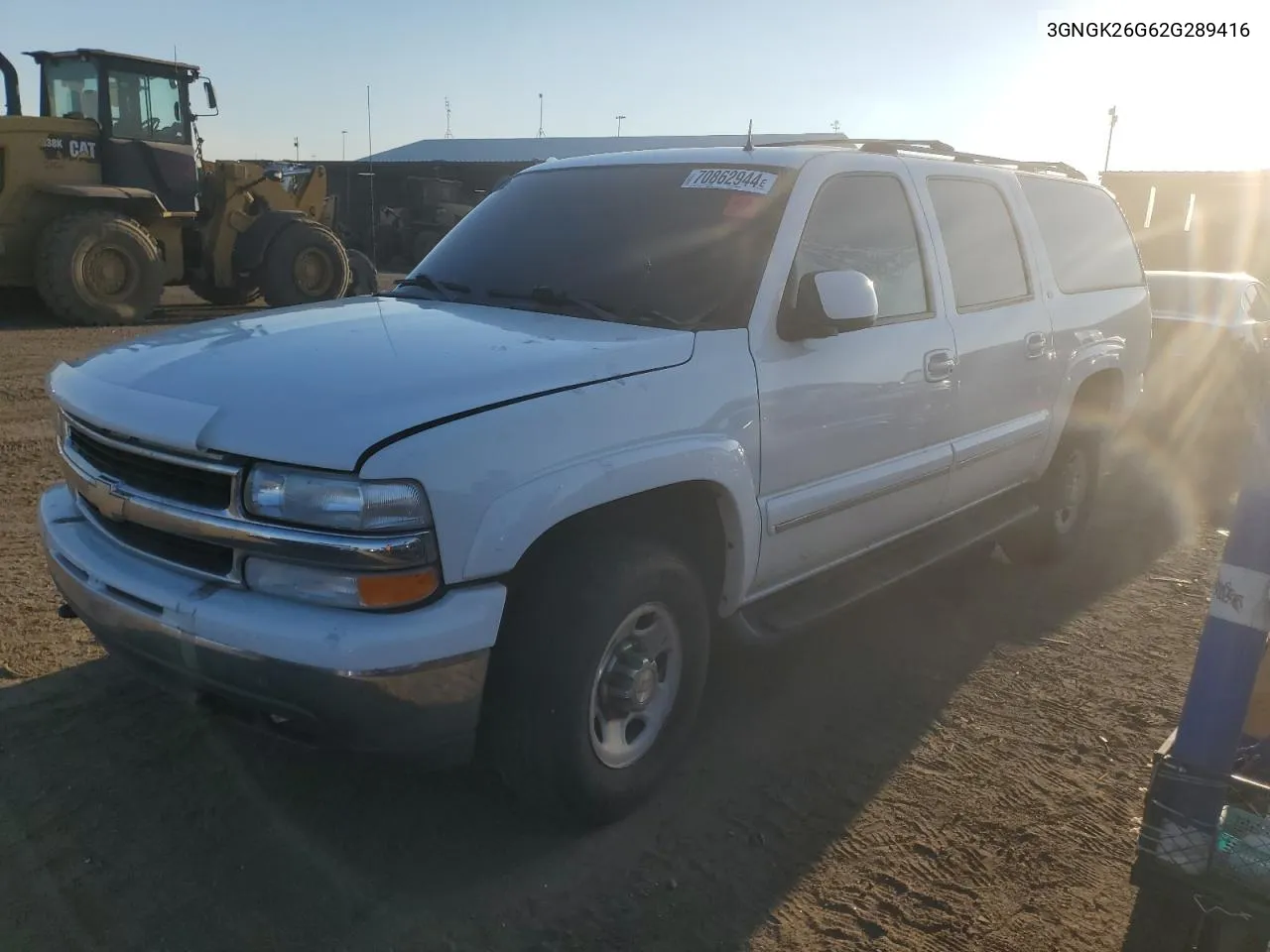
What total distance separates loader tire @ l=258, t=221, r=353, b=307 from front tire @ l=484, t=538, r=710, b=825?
12404 mm

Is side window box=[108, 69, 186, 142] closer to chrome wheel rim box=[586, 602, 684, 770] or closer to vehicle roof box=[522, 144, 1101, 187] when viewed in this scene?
vehicle roof box=[522, 144, 1101, 187]

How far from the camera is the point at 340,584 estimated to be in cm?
243

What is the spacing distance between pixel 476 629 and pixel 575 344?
3.14ft

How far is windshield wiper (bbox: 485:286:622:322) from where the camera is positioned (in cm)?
342

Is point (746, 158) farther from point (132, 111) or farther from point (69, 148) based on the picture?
point (132, 111)

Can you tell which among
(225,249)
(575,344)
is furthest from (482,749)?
(225,249)

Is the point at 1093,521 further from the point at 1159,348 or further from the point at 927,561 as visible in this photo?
the point at 1159,348

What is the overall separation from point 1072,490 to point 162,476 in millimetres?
4703

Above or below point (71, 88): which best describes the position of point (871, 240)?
below

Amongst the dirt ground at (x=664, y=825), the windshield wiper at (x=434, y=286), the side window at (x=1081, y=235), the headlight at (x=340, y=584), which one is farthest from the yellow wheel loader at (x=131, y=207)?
the headlight at (x=340, y=584)

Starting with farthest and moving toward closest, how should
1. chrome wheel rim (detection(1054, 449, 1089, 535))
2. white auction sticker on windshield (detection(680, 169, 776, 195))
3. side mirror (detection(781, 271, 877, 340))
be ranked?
chrome wheel rim (detection(1054, 449, 1089, 535)) < white auction sticker on windshield (detection(680, 169, 776, 195)) < side mirror (detection(781, 271, 877, 340))

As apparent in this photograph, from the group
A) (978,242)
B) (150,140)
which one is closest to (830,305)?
(978,242)

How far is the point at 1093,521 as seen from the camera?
6.73 metres

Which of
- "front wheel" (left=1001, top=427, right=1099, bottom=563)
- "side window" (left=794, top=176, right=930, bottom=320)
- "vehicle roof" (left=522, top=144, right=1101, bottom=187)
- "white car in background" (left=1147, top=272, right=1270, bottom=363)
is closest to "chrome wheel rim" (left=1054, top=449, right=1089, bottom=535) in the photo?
"front wheel" (left=1001, top=427, right=1099, bottom=563)
